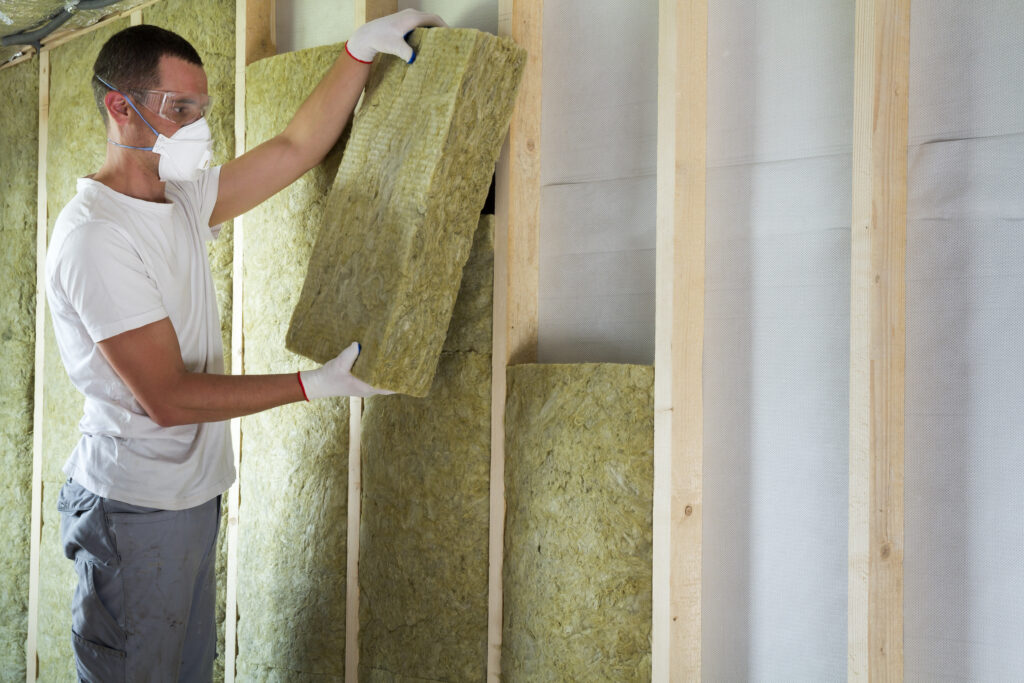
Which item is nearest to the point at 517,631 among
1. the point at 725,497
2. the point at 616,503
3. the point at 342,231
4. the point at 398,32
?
the point at 616,503

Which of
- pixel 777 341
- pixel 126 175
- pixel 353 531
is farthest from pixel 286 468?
pixel 777 341

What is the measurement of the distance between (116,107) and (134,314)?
1.74 feet

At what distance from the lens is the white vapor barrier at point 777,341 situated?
1829 millimetres

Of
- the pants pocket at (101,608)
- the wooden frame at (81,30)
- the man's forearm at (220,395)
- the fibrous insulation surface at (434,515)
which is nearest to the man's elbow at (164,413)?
the man's forearm at (220,395)

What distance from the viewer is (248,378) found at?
6.57 feet

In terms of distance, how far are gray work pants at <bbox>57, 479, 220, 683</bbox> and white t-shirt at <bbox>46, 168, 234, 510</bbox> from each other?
0.05m

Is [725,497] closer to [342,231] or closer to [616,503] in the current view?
[616,503]

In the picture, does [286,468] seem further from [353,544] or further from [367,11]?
[367,11]

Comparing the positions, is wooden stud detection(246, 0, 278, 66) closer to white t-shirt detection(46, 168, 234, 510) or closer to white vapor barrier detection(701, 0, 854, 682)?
white t-shirt detection(46, 168, 234, 510)

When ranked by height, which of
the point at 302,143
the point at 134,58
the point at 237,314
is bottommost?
the point at 237,314

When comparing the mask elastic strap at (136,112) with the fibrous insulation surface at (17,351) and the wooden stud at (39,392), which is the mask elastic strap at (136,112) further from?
the fibrous insulation surface at (17,351)

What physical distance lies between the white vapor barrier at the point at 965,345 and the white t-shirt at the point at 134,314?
165 centimetres

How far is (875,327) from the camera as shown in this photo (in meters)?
1.69

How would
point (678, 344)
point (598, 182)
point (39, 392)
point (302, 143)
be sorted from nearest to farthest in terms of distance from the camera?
point (678, 344) < point (598, 182) < point (302, 143) < point (39, 392)
